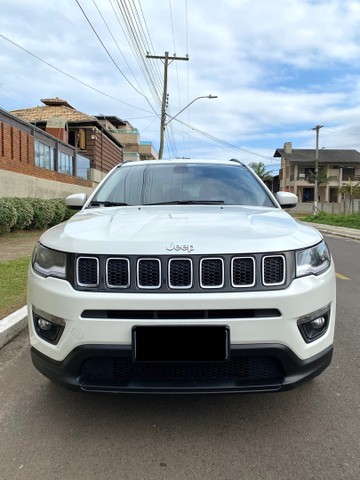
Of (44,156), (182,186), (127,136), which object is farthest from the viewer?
(127,136)

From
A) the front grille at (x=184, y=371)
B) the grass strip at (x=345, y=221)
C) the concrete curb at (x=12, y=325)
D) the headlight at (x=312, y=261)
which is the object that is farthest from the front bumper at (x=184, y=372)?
the grass strip at (x=345, y=221)

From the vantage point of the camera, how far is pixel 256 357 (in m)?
2.34

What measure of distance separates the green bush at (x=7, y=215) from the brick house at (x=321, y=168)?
48771mm

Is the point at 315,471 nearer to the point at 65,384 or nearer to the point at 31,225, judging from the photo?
the point at 65,384

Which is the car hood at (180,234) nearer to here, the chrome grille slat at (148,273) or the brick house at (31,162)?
the chrome grille slat at (148,273)

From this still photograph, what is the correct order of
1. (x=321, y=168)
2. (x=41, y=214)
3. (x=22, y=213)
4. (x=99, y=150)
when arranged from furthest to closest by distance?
(x=321, y=168), (x=99, y=150), (x=41, y=214), (x=22, y=213)

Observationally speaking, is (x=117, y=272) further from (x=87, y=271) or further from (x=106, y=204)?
(x=106, y=204)

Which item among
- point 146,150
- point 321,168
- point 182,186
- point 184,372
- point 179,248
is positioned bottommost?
point 184,372

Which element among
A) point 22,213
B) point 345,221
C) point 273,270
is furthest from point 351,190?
point 273,270

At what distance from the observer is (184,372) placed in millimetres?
2385

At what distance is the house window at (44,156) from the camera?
1959 centimetres

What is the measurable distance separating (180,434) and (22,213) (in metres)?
12.2

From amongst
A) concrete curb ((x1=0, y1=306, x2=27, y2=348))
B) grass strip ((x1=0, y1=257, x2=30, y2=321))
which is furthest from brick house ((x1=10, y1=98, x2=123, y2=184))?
concrete curb ((x1=0, y1=306, x2=27, y2=348))

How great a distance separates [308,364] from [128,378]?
1.00 m
